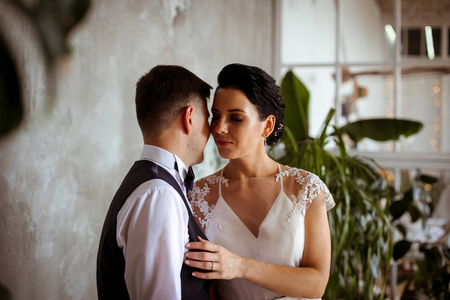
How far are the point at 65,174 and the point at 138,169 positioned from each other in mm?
445

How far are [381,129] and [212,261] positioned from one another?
6.68 ft

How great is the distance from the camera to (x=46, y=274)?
1.49 m

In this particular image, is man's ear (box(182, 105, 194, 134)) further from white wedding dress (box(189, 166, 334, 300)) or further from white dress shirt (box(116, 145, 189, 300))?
white wedding dress (box(189, 166, 334, 300))

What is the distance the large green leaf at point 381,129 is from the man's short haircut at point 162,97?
182cm

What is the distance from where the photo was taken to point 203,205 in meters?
1.64

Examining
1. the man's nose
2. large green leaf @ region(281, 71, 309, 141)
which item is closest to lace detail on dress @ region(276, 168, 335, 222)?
the man's nose

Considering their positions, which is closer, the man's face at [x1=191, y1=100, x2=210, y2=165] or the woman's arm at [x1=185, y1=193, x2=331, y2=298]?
the woman's arm at [x1=185, y1=193, x2=331, y2=298]

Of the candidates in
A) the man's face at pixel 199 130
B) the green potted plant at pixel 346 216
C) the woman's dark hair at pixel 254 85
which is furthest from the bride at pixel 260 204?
the green potted plant at pixel 346 216

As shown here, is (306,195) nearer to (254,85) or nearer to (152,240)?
(254,85)

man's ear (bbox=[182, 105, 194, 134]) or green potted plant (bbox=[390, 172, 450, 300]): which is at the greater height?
man's ear (bbox=[182, 105, 194, 134])

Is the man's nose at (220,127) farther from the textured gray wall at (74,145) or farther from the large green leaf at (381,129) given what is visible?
the large green leaf at (381,129)

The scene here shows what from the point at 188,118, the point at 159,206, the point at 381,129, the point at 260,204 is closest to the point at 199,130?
the point at 188,118

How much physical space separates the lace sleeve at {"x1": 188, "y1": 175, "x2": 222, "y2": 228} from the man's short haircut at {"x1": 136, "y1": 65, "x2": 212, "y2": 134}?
0.44 metres

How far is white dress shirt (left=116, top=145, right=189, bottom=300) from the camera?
3.65ft
